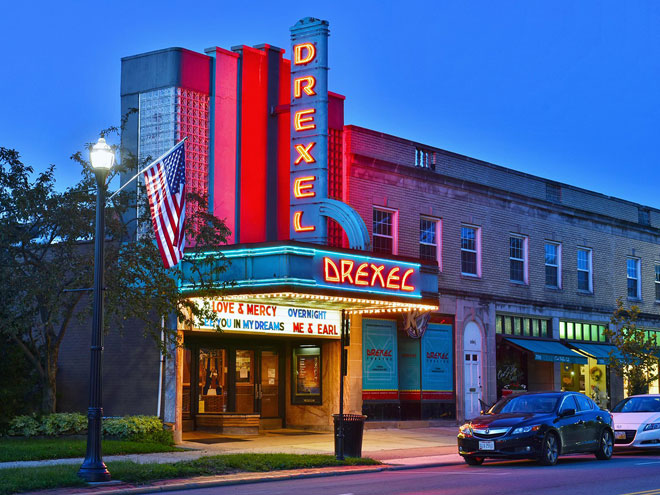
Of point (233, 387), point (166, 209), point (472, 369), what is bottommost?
point (233, 387)

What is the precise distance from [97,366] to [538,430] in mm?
9129

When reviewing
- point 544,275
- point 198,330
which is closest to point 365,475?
point 198,330

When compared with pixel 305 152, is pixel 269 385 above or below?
below

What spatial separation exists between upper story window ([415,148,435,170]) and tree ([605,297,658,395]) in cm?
1028

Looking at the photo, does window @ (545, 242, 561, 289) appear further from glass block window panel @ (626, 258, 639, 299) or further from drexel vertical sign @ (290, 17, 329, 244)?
drexel vertical sign @ (290, 17, 329, 244)

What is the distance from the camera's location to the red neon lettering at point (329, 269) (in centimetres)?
2372

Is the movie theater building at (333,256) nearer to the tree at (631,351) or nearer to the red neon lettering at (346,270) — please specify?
the red neon lettering at (346,270)

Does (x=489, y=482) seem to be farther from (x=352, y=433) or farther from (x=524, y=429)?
(x=352, y=433)

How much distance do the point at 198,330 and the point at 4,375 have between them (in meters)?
4.93

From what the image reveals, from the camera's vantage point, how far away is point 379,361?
2989 centimetres

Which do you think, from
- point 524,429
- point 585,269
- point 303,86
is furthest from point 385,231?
point 585,269

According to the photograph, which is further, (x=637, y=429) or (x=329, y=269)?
(x=329, y=269)

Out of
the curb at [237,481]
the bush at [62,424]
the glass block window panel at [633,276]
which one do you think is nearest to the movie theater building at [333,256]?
the bush at [62,424]

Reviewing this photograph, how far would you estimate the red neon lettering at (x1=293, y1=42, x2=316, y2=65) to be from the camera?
26.7 m
